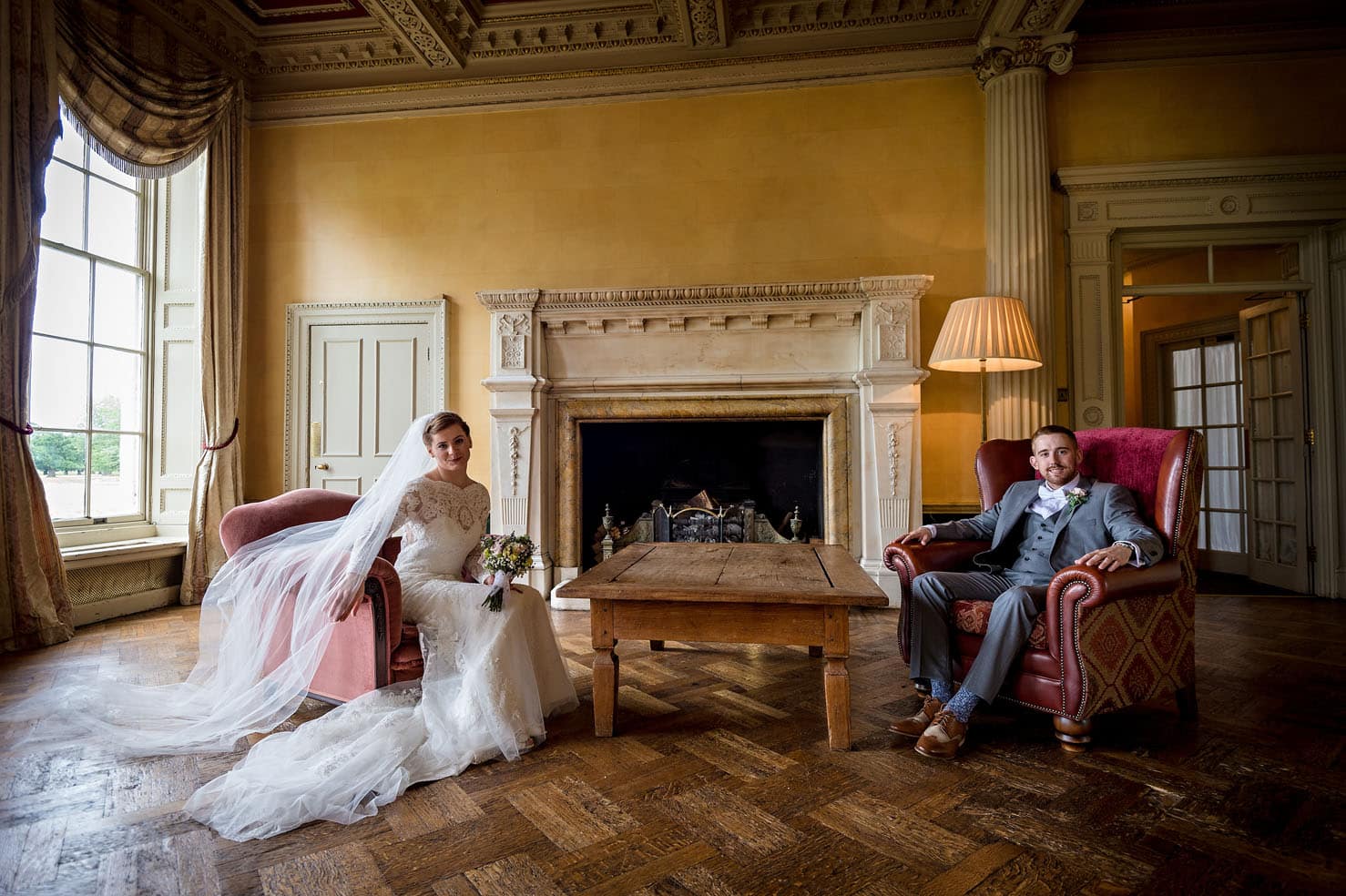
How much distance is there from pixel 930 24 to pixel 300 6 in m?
4.23

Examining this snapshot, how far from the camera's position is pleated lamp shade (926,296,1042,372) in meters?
3.98

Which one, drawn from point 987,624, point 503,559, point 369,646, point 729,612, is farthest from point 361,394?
point 987,624

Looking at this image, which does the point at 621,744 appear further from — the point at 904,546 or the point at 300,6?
the point at 300,6

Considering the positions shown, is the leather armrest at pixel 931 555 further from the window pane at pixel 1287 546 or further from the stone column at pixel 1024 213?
the window pane at pixel 1287 546

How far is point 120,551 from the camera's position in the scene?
169 inches

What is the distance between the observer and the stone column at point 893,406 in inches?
179

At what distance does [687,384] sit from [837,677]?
9.39ft

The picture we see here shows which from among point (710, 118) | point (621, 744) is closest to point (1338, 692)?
point (621, 744)

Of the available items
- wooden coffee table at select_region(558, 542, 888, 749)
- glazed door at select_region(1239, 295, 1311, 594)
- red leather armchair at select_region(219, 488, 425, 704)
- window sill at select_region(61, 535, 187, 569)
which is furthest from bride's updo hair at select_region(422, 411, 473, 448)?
glazed door at select_region(1239, 295, 1311, 594)

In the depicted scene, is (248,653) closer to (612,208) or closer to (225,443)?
(225,443)

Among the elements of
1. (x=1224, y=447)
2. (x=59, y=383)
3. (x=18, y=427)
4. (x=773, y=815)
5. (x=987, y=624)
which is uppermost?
(x=59, y=383)

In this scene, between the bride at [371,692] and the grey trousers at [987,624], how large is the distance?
1.33 m

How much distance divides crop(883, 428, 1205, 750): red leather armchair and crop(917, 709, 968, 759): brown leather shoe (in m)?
0.28

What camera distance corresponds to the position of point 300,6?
15.6 ft
